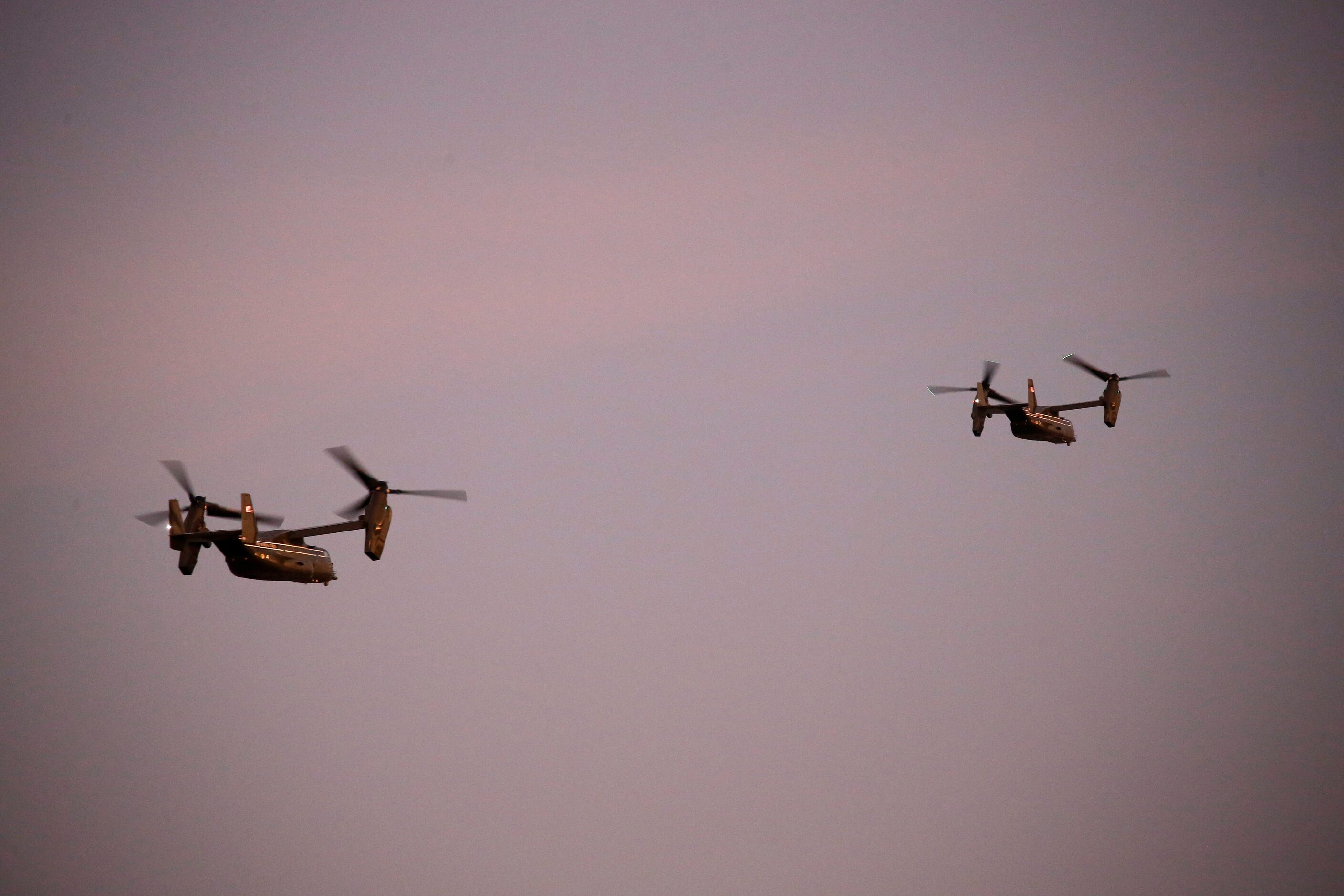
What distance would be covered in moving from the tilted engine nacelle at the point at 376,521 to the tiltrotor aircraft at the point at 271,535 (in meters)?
0.03

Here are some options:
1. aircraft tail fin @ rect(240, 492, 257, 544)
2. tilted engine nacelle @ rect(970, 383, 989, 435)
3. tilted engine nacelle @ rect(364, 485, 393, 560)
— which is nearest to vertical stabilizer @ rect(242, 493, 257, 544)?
aircraft tail fin @ rect(240, 492, 257, 544)

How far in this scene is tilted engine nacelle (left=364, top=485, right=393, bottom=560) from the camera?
3757 inches

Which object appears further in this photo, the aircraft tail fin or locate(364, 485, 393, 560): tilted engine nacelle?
locate(364, 485, 393, 560): tilted engine nacelle

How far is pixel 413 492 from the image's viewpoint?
323 feet

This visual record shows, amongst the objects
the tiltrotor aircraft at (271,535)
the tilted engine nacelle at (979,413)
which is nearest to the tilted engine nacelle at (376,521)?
the tiltrotor aircraft at (271,535)

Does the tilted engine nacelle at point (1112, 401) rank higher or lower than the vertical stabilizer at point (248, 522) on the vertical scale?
higher

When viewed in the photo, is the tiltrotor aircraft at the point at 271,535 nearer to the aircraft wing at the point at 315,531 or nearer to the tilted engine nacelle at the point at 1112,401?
the aircraft wing at the point at 315,531

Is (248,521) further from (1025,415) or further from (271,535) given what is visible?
(1025,415)

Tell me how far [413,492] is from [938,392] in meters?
52.4

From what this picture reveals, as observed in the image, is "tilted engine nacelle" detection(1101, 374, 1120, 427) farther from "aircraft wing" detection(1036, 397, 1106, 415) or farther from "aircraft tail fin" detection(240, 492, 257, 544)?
"aircraft tail fin" detection(240, 492, 257, 544)

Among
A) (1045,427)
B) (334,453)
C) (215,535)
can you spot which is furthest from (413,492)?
(1045,427)

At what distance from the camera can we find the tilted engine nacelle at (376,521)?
95.4 m

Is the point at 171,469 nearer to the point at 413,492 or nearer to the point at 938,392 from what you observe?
the point at 413,492

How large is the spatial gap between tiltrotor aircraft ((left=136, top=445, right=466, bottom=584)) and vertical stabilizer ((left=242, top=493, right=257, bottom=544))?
0.10ft
